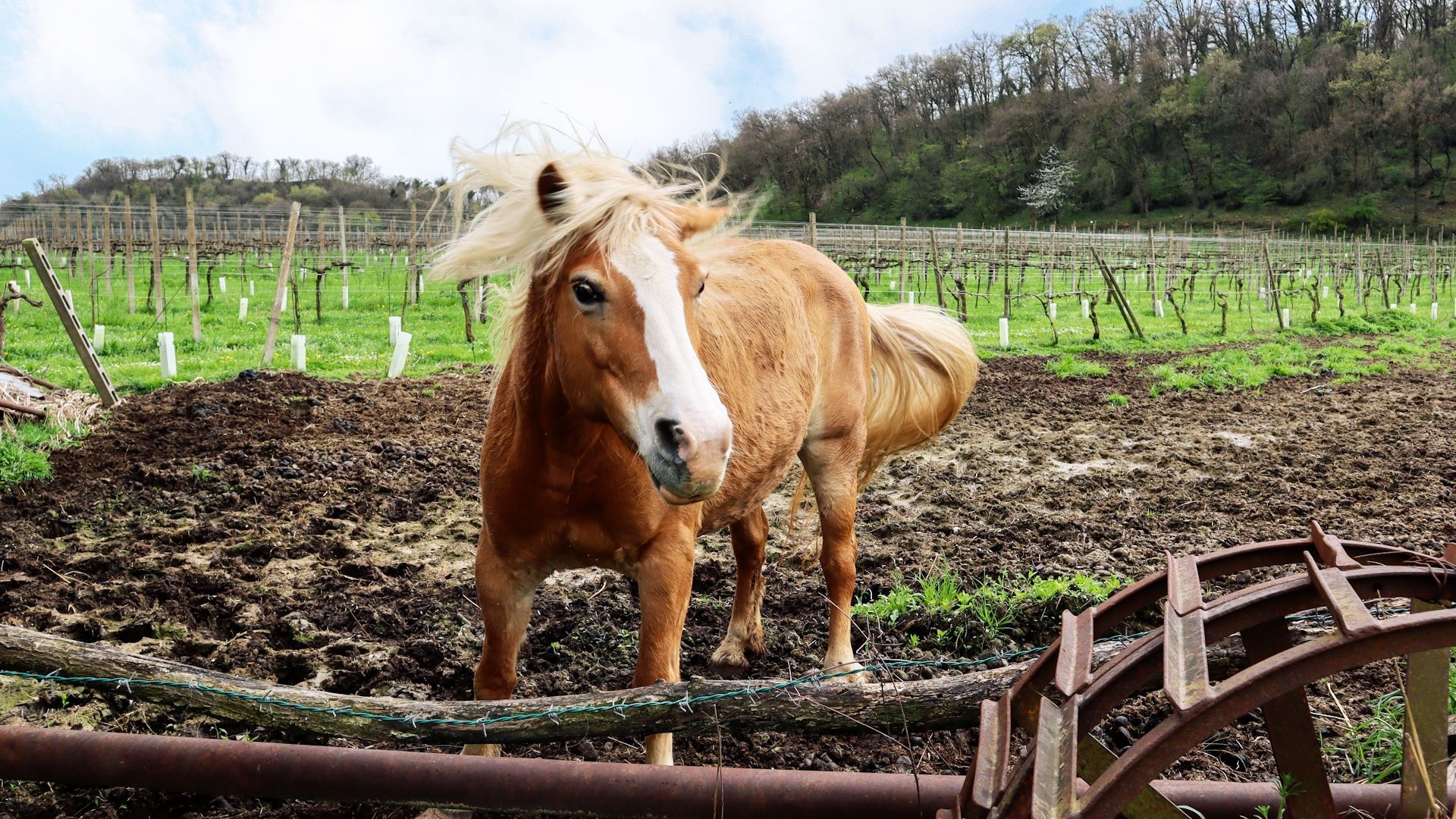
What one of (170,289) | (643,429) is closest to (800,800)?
(643,429)

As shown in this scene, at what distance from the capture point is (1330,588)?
5.74 ft

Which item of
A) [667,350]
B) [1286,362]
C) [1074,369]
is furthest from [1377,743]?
[1286,362]

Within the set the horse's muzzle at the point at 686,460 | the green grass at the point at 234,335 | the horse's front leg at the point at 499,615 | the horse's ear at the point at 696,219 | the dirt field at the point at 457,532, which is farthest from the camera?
the green grass at the point at 234,335

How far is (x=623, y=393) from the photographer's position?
2.50 meters

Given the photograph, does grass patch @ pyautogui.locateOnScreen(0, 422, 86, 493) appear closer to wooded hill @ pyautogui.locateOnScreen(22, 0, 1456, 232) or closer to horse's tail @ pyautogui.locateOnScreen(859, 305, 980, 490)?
horse's tail @ pyautogui.locateOnScreen(859, 305, 980, 490)

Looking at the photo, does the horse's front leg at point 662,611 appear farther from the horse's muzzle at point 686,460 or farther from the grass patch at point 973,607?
the grass patch at point 973,607

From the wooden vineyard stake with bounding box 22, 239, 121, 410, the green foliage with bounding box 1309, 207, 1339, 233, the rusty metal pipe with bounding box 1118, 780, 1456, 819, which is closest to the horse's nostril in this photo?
the rusty metal pipe with bounding box 1118, 780, 1456, 819

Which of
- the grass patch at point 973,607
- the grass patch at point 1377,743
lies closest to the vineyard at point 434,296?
the grass patch at point 973,607

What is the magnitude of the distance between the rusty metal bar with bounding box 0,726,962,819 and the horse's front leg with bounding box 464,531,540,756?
1106 millimetres

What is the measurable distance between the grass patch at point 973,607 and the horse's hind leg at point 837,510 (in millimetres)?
222

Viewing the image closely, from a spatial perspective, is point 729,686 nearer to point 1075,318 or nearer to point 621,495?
point 621,495

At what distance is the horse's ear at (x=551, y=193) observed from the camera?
273 centimetres

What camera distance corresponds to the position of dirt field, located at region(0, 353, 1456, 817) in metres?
3.99

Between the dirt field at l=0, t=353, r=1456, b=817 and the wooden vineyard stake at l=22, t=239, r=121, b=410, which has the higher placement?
the wooden vineyard stake at l=22, t=239, r=121, b=410
